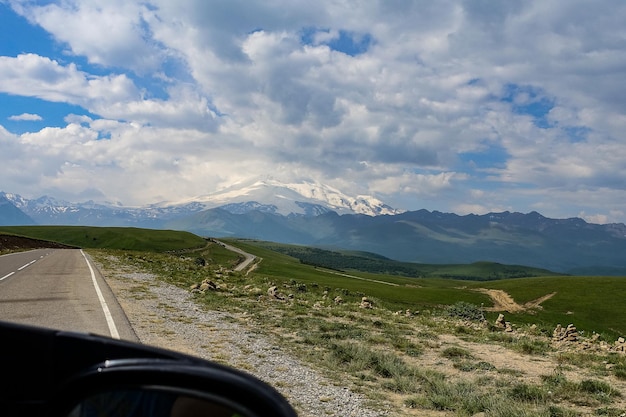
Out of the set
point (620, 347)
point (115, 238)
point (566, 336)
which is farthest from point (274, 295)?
point (115, 238)

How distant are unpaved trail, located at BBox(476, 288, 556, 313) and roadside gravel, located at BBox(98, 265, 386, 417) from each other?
242 ft

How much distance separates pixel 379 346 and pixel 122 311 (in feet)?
36.3

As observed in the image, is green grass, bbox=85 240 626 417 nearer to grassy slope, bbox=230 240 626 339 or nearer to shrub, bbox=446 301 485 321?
shrub, bbox=446 301 485 321

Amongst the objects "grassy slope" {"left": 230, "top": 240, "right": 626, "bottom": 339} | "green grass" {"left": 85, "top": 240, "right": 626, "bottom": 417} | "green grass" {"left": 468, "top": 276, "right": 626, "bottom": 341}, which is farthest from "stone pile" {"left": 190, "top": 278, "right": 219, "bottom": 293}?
"green grass" {"left": 468, "top": 276, "right": 626, "bottom": 341}

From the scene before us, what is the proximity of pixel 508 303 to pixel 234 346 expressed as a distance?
288 ft

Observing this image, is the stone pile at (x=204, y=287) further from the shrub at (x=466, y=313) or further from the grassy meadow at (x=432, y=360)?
the shrub at (x=466, y=313)

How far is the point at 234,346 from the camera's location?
1399cm

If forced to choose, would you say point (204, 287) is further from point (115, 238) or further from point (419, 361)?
point (115, 238)

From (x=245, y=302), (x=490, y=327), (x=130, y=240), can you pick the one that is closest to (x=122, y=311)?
(x=245, y=302)

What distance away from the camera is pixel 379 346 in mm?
16656

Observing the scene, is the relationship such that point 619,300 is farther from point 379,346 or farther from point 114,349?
point 114,349

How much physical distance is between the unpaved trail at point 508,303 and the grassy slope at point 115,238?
11392 cm

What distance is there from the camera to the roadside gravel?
9.61 m

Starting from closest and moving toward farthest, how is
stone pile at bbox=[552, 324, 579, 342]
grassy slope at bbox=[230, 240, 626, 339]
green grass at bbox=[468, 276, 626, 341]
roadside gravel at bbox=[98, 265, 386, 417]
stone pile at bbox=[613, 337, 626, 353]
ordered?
roadside gravel at bbox=[98, 265, 386, 417] → stone pile at bbox=[613, 337, 626, 353] → stone pile at bbox=[552, 324, 579, 342] → green grass at bbox=[468, 276, 626, 341] → grassy slope at bbox=[230, 240, 626, 339]
